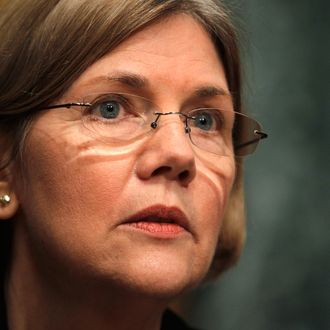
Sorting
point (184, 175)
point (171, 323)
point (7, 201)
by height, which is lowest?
point (171, 323)

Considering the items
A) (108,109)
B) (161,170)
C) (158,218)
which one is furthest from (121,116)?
(158,218)

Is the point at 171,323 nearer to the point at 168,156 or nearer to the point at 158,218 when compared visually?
the point at 158,218

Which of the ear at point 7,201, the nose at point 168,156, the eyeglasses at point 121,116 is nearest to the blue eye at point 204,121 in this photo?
the eyeglasses at point 121,116

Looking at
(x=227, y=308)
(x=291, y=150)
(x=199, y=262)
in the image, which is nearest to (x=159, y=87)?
(x=199, y=262)

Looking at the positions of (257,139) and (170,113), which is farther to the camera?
(257,139)

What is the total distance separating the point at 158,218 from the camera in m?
1.72

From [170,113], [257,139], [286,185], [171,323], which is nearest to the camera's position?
[170,113]

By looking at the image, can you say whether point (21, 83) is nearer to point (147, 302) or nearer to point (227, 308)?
point (147, 302)

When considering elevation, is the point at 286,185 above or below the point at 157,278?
above

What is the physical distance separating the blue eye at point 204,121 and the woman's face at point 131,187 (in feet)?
0.16

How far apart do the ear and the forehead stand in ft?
1.23

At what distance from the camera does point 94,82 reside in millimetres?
1767

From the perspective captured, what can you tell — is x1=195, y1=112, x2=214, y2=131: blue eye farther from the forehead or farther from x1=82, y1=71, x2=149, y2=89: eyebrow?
x1=82, y1=71, x2=149, y2=89: eyebrow

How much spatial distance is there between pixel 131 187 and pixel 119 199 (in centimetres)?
4
